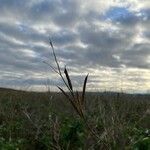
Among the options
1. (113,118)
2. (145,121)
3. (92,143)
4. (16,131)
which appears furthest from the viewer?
(145,121)

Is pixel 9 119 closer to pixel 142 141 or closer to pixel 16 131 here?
pixel 16 131

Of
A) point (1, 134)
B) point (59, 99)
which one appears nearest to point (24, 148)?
point (1, 134)

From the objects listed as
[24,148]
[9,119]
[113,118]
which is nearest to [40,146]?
[24,148]

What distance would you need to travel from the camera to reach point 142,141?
355 centimetres

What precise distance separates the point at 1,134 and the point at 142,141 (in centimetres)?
929

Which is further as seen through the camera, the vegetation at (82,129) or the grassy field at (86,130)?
the grassy field at (86,130)

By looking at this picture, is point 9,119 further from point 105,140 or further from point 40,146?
point 105,140

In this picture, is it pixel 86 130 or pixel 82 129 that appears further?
pixel 82 129

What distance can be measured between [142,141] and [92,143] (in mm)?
602

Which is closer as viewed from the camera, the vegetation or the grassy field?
the vegetation

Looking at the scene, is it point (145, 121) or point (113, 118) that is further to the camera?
point (145, 121)

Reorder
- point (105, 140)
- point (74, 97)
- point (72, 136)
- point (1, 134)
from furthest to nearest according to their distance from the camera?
point (1, 134) → point (72, 136) → point (105, 140) → point (74, 97)

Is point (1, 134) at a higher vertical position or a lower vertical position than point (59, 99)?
lower

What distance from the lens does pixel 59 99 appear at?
2775 centimetres
